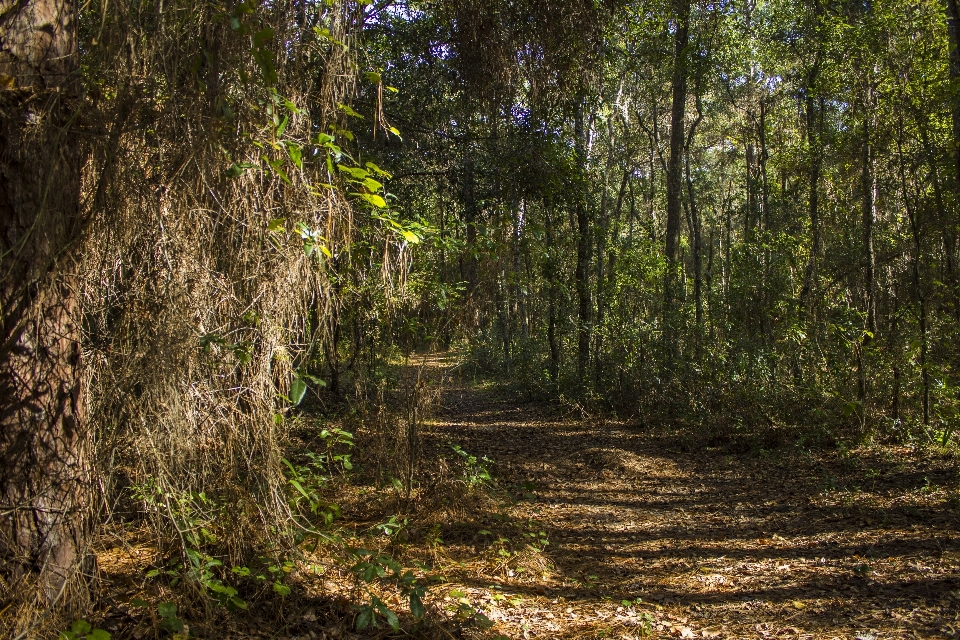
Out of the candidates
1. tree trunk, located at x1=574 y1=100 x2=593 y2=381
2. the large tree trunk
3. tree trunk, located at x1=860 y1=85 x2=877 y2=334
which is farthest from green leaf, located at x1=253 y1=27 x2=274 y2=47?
tree trunk, located at x1=574 y1=100 x2=593 y2=381

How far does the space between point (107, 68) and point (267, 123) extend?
0.69 m

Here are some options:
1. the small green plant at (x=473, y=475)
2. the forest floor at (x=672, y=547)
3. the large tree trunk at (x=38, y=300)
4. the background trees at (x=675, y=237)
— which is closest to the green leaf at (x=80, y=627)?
the large tree trunk at (x=38, y=300)

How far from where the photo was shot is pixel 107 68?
9.11ft

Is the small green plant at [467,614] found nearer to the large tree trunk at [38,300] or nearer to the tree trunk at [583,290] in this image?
the large tree trunk at [38,300]

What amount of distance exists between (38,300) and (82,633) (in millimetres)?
1445

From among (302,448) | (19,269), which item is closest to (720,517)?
(302,448)

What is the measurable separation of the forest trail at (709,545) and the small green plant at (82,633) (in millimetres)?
1821

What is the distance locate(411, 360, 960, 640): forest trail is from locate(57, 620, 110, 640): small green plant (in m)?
1.82

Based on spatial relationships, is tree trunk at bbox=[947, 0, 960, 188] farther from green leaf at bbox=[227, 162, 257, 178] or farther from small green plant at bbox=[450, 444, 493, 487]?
green leaf at bbox=[227, 162, 257, 178]

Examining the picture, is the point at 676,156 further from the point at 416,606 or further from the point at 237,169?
the point at 416,606

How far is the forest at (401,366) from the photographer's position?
281 cm

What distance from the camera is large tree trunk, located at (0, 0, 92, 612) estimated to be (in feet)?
8.70

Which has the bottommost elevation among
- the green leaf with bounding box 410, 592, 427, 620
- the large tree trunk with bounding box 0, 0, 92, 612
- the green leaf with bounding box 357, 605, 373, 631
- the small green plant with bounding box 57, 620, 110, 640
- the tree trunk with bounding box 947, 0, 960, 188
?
the green leaf with bounding box 357, 605, 373, 631

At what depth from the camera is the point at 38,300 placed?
2.72 m
